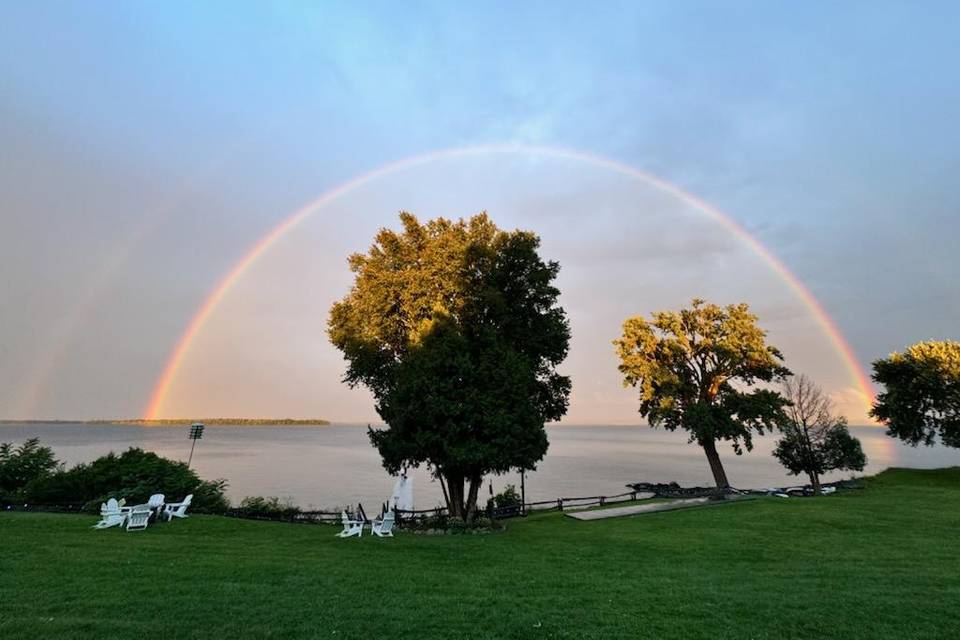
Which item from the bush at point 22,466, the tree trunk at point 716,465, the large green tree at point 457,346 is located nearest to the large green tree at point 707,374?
the tree trunk at point 716,465

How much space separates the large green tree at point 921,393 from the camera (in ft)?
124

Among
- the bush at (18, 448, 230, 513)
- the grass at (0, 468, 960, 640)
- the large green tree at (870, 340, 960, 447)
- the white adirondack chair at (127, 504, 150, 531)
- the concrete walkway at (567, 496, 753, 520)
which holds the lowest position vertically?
the grass at (0, 468, 960, 640)

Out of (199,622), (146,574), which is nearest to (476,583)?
(199,622)

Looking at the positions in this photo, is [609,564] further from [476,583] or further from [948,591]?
[948,591]

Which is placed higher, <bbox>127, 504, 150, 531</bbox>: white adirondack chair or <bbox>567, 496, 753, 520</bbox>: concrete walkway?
<bbox>127, 504, 150, 531</bbox>: white adirondack chair

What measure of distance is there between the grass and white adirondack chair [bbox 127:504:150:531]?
53cm

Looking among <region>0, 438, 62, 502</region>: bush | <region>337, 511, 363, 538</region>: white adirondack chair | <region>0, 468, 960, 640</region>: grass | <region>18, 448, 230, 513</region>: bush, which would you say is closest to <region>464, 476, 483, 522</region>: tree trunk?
<region>0, 468, 960, 640</region>: grass

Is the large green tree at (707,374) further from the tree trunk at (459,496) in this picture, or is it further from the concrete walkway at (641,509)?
the tree trunk at (459,496)

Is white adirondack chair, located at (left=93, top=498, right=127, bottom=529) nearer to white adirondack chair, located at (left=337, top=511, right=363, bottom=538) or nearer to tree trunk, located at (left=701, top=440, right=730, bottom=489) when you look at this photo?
white adirondack chair, located at (left=337, top=511, right=363, bottom=538)

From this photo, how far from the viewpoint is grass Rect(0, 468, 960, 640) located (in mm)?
7027

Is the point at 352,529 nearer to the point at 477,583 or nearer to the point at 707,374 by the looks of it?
the point at 477,583

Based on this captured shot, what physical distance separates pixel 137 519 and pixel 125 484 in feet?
29.3

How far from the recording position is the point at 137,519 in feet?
50.5

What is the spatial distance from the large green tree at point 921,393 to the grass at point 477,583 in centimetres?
3029
